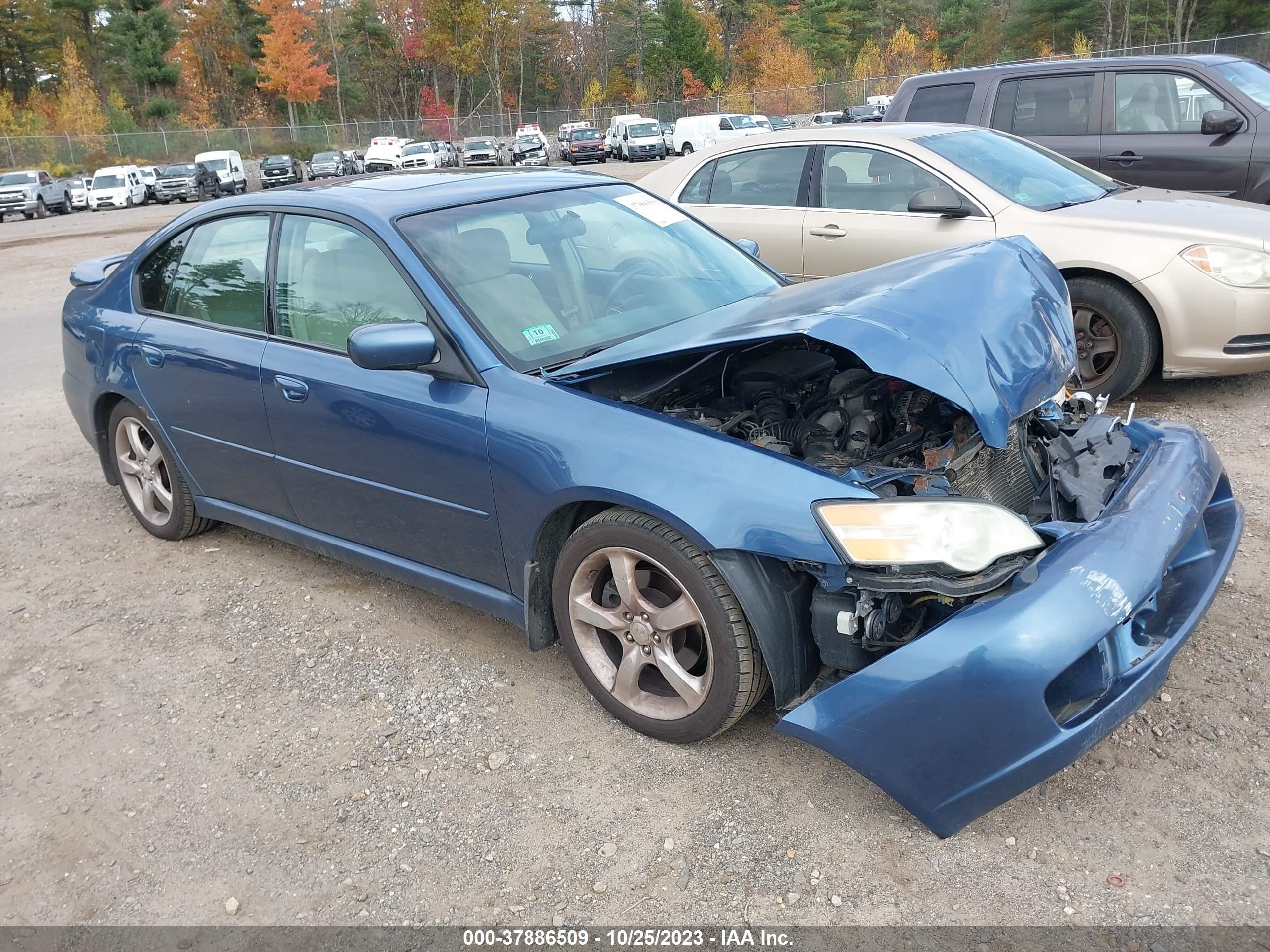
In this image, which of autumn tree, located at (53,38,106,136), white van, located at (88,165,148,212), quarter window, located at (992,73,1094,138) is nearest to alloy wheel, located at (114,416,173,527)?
quarter window, located at (992,73,1094,138)

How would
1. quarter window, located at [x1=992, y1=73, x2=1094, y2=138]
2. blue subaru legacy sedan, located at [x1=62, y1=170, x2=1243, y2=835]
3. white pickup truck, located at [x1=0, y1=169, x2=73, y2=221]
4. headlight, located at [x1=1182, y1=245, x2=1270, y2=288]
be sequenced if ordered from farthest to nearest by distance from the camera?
white pickup truck, located at [x1=0, y1=169, x2=73, y2=221] → quarter window, located at [x1=992, y1=73, x2=1094, y2=138] → headlight, located at [x1=1182, y1=245, x2=1270, y2=288] → blue subaru legacy sedan, located at [x1=62, y1=170, x2=1243, y2=835]

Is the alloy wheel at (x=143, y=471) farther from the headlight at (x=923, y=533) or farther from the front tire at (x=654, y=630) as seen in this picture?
the headlight at (x=923, y=533)

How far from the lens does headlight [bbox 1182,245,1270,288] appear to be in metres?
5.14

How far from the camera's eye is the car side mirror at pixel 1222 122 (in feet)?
22.7

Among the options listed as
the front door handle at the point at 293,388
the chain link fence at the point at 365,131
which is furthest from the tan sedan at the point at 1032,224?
the chain link fence at the point at 365,131

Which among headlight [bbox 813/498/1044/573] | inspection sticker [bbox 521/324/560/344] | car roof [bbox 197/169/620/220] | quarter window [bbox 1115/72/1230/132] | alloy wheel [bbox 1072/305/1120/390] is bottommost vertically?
alloy wheel [bbox 1072/305/1120/390]

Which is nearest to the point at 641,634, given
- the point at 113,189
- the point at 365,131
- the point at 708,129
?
the point at 113,189

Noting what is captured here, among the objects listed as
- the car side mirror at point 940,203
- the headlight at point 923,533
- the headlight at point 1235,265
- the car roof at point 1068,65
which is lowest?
the headlight at point 923,533

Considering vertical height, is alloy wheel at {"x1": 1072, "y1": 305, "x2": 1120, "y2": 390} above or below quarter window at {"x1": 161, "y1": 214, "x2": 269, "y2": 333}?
below

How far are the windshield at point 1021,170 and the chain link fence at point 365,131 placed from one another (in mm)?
35231

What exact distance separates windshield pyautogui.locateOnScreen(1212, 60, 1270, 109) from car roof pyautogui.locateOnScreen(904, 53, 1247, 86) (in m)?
0.06

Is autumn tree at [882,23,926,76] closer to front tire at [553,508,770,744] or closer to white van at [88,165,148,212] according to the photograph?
white van at [88,165,148,212]

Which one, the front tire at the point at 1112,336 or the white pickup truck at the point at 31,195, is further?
the white pickup truck at the point at 31,195

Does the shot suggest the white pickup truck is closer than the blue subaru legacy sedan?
No
